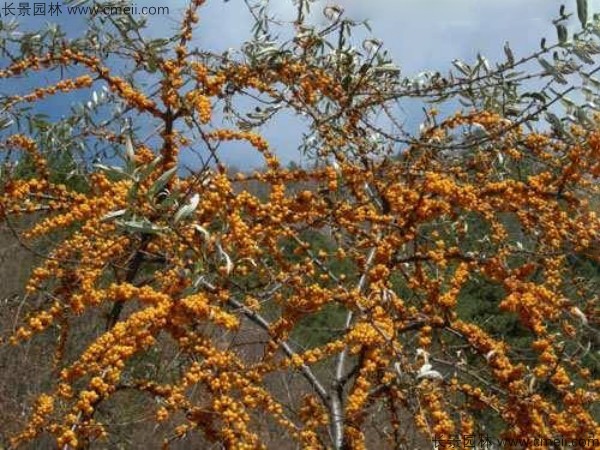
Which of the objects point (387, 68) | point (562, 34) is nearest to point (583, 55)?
point (562, 34)

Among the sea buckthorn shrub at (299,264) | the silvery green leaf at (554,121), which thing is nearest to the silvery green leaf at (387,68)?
the sea buckthorn shrub at (299,264)

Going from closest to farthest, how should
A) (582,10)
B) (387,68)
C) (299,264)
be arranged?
(582,10), (299,264), (387,68)

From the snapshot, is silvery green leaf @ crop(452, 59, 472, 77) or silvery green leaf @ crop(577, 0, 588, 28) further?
silvery green leaf @ crop(452, 59, 472, 77)

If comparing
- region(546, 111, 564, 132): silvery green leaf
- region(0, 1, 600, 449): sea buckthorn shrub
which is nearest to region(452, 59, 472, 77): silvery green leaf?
region(0, 1, 600, 449): sea buckthorn shrub

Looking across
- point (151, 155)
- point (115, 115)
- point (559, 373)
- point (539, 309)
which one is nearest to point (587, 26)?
point (539, 309)

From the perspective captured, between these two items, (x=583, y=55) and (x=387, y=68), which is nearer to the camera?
(x=583, y=55)

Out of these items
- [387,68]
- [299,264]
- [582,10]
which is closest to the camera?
[582,10]

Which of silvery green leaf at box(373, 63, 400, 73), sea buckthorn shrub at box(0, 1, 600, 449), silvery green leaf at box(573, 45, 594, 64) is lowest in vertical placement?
sea buckthorn shrub at box(0, 1, 600, 449)

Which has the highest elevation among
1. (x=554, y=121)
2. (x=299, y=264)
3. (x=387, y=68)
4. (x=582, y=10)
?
(x=387, y=68)

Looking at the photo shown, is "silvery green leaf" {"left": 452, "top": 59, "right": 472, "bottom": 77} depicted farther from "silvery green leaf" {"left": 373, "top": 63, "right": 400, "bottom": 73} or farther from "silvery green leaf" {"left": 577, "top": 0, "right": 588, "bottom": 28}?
"silvery green leaf" {"left": 577, "top": 0, "right": 588, "bottom": 28}

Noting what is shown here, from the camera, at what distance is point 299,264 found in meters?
3.35

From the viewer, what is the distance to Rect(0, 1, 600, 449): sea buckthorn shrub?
269 cm

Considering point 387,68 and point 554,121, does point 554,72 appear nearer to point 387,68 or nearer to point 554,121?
point 554,121

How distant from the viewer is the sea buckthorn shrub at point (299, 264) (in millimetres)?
2689
